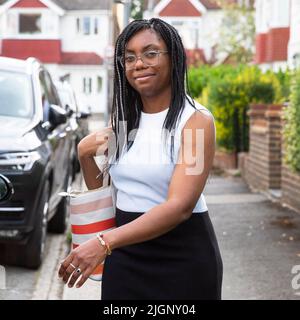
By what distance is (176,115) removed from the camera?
314 centimetres

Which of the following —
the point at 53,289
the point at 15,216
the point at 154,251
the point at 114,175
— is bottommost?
the point at 53,289

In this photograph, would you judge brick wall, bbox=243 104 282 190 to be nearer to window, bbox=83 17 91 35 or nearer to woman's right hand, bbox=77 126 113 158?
woman's right hand, bbox=77 126 113 158

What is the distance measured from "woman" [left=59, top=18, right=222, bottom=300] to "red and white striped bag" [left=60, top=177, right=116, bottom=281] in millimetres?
61

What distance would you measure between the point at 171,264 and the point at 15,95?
602cm

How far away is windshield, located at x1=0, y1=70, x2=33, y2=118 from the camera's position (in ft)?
28.5

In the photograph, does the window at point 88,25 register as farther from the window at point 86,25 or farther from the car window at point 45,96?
the car window at point 45,96

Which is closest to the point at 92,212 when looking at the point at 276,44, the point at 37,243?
the point at 37,243

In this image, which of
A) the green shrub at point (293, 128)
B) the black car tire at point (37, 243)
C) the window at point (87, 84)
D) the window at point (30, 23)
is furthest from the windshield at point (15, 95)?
the window at point (87, 84)

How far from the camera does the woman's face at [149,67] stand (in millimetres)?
3178

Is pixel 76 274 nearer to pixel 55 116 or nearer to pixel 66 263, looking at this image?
pixel 66 263

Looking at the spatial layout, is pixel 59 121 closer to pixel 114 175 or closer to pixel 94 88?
pixel 114 175

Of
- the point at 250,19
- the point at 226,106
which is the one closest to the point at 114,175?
the point at 226,106

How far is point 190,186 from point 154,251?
0.87 feet

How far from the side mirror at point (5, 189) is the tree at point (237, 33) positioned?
37.6 meters
